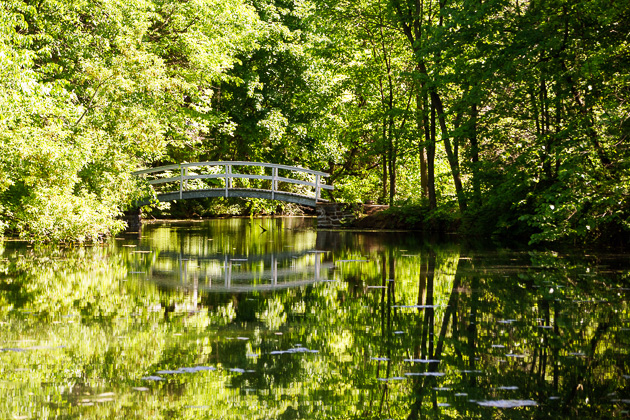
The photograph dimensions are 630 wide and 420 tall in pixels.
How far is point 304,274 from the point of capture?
1202cm

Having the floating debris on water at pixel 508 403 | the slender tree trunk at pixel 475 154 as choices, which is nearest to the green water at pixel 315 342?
the floating debris on water at pixel 508 403

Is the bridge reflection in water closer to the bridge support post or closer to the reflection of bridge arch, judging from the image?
the reflection of bridge arch

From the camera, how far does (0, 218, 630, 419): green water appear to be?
181 inches

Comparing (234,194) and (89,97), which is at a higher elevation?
(89,97)

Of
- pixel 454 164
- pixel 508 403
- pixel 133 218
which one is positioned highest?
pixel 454 164

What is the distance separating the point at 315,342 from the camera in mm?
6410

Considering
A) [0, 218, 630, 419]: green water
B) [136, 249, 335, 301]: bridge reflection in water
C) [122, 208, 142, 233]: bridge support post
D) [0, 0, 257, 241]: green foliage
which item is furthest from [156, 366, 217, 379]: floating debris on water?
[122, 208, 142, 233]: bridge support post

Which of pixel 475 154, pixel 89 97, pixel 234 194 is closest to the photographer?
pixel 89 97

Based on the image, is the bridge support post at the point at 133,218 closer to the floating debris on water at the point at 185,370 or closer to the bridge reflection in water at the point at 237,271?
the bridge reflection in water at the point at 237,271

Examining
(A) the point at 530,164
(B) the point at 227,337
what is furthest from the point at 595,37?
(B) the point at 227,337

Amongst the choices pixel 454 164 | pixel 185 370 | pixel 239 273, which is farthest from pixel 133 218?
pixel 185 370

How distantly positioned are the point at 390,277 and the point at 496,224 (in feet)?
29.0

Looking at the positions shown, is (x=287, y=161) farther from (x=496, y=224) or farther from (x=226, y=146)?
(x=496, y=224)

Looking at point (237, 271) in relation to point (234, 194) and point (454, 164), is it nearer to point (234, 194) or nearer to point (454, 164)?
point (454, 164)
